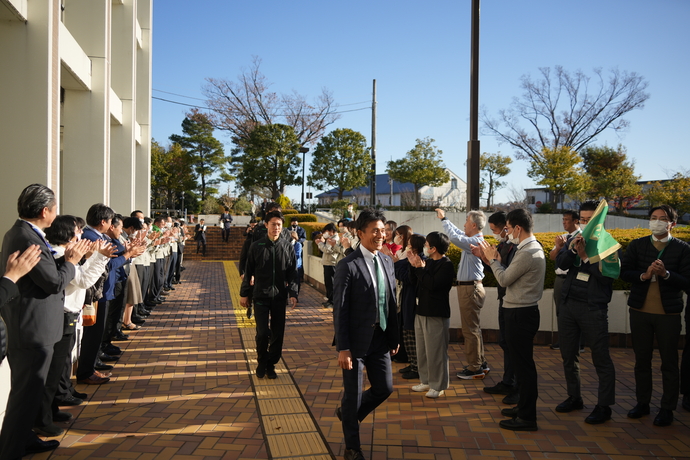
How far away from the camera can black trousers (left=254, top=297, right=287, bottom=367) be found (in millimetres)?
6105

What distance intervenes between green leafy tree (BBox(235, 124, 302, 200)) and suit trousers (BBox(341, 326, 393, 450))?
3488 cm

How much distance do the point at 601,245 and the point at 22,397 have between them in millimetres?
4840

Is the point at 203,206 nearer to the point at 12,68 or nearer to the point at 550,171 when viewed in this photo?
the point at 550,171

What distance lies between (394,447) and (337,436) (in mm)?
505

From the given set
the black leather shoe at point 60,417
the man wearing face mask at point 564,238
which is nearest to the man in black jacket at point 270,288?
the black leather shoe at point 60,417

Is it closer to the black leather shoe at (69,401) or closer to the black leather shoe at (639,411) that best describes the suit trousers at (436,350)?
the black leather shoe at (639,411)

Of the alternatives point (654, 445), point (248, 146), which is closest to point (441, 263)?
point (654, 445)

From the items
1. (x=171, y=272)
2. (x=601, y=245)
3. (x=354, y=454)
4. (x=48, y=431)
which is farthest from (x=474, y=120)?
(x=171, y=272)

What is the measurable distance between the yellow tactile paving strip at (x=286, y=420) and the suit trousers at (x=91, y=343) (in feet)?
5.81

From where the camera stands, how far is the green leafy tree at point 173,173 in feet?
152

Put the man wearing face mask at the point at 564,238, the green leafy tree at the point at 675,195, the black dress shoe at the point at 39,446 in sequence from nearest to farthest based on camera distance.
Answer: the black dress shoe at the point at 39,446, the man wearing face mask at the point at 564,238, the green leafy tree at the point at 675,195

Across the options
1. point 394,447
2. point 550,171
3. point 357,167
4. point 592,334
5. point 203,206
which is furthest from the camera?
point 203,206

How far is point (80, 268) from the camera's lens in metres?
4.28

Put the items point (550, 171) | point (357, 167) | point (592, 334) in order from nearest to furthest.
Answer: point (592, 334) < point (550, 171) < point (357, 167)
